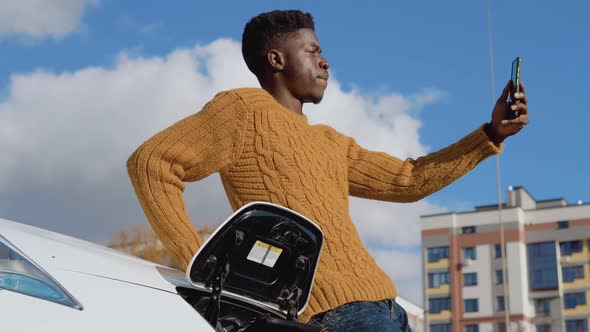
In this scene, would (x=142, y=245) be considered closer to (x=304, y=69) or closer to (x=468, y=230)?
(x=304, y=69)

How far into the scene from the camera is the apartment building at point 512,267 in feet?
263

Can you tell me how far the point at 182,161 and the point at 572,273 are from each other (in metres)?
82.3

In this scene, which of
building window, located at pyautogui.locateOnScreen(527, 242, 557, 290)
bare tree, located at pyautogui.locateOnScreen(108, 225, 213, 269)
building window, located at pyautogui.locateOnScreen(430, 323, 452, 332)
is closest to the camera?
bare tree, located at pyautogui.locateOnScreen(108, 225, 213, 269)

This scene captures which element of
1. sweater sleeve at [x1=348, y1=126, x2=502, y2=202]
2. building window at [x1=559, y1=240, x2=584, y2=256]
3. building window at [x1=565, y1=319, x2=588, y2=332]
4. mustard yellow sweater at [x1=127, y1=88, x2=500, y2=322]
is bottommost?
mustard yellow sweater at [x1=127, y1=88, x2=500, y2=322]

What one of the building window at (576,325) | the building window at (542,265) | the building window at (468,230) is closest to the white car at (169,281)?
the building window at (576,325)

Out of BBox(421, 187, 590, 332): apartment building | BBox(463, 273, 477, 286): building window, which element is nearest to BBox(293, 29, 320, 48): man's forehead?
BBox(421, 187, 590, 332): apartment building

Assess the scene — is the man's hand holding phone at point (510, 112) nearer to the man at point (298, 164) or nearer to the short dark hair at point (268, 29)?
the man at point (298, 164)

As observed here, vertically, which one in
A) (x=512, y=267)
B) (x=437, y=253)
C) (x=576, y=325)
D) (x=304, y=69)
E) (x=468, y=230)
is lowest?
(x=304, y=69)

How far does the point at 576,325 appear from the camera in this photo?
78.2 metres

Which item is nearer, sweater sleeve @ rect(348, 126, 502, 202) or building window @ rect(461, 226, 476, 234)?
sweater sleeve @ rect(348, 126, 502, 202)

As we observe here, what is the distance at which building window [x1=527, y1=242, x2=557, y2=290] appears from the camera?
266 feet

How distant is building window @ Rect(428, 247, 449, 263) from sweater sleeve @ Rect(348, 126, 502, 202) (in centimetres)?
8140

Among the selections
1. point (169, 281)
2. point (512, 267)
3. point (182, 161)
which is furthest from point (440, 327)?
point (169, 281)

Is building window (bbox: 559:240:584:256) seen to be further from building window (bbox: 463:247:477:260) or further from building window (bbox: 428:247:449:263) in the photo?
building window (bbox: 428:247:449:263)
